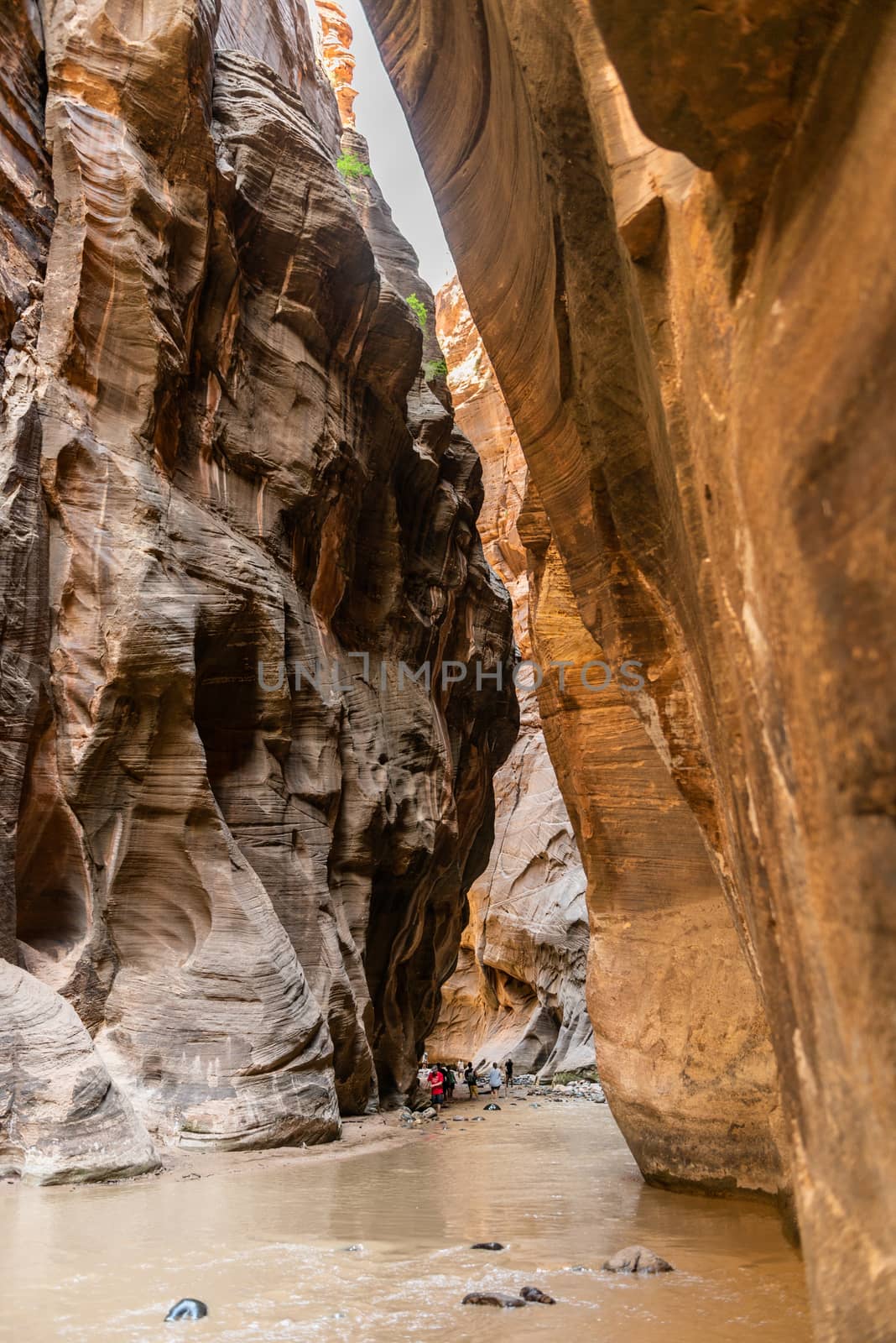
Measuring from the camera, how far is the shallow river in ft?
12.7

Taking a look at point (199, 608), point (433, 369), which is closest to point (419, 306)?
point (433, 369)

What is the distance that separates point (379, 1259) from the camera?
501cm

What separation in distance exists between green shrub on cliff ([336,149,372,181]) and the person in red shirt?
17306 millimetres

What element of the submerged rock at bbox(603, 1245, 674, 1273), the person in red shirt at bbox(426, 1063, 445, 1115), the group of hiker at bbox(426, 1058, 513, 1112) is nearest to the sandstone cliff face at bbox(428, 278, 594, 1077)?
the group of hiker at bbox(426, 1058, 513, 1112)

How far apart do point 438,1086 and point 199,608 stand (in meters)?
10.5

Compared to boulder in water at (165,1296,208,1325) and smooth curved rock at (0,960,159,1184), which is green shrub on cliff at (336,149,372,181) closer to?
smooth curved rock at (0,960,159,1184)

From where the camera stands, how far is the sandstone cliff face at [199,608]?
407 inches

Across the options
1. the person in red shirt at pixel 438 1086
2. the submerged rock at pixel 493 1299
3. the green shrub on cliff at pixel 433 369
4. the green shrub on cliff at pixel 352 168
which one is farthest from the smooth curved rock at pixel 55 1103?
the green shrub on cliff at pixel 352 168

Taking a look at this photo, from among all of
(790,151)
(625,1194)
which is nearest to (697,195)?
(790,151)

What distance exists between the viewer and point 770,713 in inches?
93.8

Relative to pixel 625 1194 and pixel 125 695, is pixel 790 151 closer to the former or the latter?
pixel 625 1194

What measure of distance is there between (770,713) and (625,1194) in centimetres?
650

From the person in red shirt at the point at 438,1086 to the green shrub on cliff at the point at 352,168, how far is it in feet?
56.8

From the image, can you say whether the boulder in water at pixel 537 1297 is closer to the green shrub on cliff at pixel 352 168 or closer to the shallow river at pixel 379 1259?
the shallow river at pixel 379 1259
